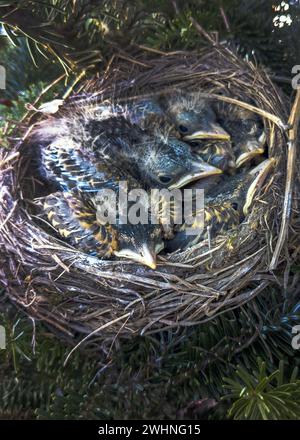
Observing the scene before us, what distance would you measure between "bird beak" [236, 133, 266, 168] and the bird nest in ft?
0.06

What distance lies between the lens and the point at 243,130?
34.1 inches

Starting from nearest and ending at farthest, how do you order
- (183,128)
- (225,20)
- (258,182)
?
(225,20)
(258,182)
(183,128)

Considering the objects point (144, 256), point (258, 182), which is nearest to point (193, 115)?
point (258, 182)

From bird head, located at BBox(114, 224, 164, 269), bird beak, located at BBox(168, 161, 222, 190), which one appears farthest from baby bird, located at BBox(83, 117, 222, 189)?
bird head, located at BBox(114, 224, 164, 269)

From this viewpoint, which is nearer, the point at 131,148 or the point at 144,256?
the point at 144,256

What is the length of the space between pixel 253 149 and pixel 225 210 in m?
0.13

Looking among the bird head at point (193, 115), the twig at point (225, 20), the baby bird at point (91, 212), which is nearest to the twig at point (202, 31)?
the twig at point (225, 20)

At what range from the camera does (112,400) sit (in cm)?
55

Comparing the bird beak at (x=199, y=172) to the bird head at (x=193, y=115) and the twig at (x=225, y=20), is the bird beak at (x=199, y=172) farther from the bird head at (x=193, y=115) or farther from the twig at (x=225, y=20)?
the twig at (x=225, y=20)

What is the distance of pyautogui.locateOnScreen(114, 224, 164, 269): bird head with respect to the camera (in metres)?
0.71

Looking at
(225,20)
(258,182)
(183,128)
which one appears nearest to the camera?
(225,20)

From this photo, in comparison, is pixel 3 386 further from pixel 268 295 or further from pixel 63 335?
pixel 268 295

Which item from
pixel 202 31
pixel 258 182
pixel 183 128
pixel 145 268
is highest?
pixel 202 31

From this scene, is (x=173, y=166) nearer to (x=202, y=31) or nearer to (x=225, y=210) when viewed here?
(x=225, y=210)
